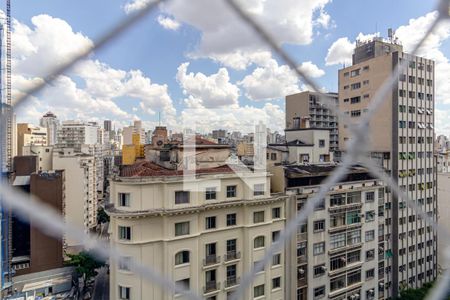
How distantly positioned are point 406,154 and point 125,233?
4.74 metres

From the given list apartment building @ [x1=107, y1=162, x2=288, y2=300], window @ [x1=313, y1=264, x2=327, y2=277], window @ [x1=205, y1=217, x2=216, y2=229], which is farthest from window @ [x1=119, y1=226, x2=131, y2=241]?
window @ [x1=313, y1=264, x2=327, y2=277]

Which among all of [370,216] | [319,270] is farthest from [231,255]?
[370,216]

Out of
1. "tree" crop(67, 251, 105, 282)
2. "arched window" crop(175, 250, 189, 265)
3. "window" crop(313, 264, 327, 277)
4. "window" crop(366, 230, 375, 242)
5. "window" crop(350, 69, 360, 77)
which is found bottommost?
"tree" crop(67, 251, 105, 282)

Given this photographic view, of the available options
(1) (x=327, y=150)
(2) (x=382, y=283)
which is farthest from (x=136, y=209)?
(2) (x=382, y=283)

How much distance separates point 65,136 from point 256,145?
1224 cm

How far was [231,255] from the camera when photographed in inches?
133

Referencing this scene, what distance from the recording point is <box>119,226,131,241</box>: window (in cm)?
294

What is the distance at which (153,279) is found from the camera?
0.26 metres

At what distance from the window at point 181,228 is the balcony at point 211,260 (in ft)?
1.24

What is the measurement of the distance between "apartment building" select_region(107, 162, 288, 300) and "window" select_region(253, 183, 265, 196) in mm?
11

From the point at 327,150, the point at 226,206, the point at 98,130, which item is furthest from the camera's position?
the point at 98,130

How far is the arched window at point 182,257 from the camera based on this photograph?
3.05m

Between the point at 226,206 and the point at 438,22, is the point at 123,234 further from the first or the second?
the point at 438,22

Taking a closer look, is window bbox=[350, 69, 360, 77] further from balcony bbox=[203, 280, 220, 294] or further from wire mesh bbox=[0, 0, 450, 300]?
wire mesh bbox=[0, 0, 450, 300]
